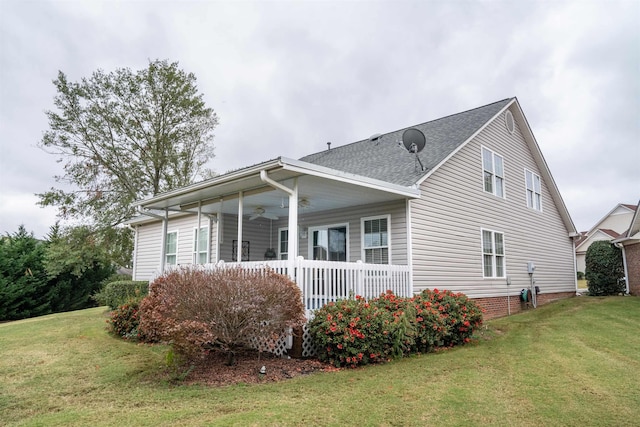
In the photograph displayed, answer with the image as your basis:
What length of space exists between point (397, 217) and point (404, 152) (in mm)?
3001

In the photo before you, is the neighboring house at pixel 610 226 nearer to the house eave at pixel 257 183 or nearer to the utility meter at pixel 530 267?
the utility meter at pixel 530 267

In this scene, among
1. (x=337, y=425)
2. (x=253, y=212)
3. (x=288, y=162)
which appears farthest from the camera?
(x=253, y=212)

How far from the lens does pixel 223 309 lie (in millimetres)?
5449

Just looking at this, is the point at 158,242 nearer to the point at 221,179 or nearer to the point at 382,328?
the point at 221,179

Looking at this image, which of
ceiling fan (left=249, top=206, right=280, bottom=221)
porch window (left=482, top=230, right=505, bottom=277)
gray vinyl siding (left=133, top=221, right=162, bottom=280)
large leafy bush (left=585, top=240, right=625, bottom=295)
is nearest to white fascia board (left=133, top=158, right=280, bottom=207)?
ceiling fan (left=249, top=206, right=280, bottom=221)

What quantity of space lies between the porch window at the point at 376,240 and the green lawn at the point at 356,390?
2.96 meters

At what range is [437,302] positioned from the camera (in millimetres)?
7930

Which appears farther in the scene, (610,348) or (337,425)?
(610,348)

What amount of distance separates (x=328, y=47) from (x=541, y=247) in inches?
405

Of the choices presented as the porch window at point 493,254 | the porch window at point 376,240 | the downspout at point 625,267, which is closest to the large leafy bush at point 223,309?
the porch window at point 376,240

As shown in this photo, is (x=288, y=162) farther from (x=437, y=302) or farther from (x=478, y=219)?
(x=478, y=219)

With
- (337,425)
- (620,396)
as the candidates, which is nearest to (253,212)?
(337,425)

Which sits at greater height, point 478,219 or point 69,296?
point 478,219

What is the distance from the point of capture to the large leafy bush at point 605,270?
51.2 ft
